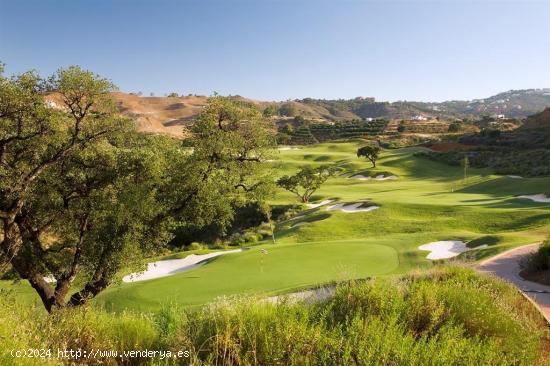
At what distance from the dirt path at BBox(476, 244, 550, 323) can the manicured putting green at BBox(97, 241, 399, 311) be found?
3.34m

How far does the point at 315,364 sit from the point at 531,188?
3711 centimetres

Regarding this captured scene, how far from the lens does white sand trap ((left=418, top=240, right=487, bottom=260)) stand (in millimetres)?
18700

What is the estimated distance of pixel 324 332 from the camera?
5812 mm

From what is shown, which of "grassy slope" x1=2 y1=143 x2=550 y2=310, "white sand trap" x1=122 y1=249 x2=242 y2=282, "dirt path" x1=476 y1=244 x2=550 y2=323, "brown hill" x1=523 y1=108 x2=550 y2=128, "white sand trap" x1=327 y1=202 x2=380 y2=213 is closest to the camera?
"dirt path" x1=476 y1=244 x2=550 y2=323

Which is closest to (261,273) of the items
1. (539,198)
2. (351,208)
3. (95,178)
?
(95,178)

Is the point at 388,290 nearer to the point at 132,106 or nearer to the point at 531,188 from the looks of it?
the point at 531,188

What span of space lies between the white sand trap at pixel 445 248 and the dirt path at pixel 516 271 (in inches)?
104

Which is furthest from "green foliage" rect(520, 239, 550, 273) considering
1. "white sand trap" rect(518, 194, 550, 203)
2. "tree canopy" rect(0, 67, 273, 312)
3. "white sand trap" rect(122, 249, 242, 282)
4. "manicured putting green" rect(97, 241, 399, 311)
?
"white sand trap" rect(518, 194, 550, 203)

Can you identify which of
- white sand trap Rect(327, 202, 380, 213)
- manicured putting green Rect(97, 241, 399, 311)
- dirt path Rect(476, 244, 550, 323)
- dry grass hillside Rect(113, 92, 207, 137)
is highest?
dry grass hillside Rect(113, 92, 207, 137)

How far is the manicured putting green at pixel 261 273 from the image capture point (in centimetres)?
1411

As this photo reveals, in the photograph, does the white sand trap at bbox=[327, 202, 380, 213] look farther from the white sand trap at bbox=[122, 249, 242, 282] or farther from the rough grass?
the rough grass

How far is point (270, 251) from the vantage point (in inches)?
761

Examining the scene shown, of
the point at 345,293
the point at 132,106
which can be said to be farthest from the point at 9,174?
the point at 132,106

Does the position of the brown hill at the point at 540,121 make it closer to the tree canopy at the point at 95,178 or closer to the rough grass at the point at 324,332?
the tree canopy at the point at 95,178
